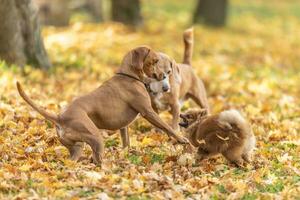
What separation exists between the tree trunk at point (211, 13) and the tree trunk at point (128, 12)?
3.88 meters

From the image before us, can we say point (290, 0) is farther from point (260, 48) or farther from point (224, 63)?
point (224, 63)

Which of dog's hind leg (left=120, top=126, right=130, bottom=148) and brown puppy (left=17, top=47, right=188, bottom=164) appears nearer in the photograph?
brown puppy (left=17, top=47, right=188, bottom=164)

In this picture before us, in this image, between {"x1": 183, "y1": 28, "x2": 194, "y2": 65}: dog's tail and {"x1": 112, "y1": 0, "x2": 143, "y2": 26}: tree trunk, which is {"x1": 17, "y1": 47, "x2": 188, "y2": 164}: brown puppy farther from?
{"x1": 112, "y1": 0, "x2": 143, "y2": 26}: tree trunk

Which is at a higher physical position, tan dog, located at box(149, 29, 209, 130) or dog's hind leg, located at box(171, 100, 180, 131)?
tan dog, located at box(149, 29, 209, 130)

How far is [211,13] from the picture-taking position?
2272cm

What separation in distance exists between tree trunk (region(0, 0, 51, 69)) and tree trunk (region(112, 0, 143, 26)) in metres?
7.00

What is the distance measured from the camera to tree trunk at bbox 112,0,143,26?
19156 millimetres

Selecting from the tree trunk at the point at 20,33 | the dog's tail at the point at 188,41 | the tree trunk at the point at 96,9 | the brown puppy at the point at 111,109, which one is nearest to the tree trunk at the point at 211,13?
the tree trunk at the point at 96,9

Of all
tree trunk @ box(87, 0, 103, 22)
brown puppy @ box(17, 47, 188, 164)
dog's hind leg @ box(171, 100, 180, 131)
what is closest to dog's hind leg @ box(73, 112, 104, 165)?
brown puppy @ box(17, 47, 188, 164)

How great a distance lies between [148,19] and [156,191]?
52.7 feet

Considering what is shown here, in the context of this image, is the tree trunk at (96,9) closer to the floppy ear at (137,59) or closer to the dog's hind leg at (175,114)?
the dog's hind leg at (175,114)

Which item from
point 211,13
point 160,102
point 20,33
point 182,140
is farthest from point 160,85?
point 211,13

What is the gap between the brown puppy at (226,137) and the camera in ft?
24.7

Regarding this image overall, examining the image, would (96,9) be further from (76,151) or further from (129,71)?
(76,151)
